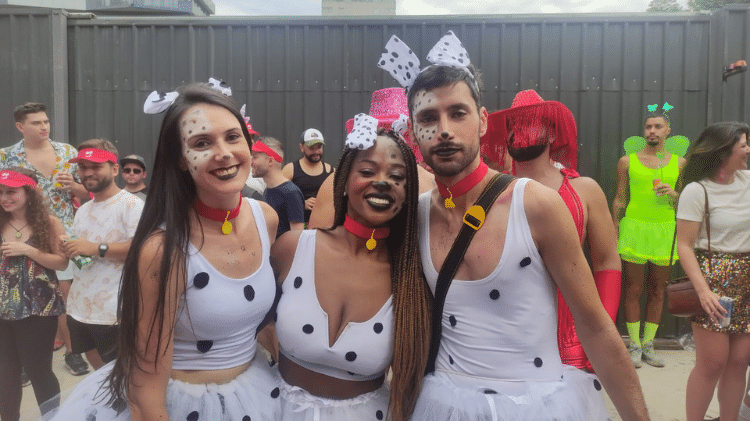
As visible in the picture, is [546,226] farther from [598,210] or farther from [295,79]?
[295,79]

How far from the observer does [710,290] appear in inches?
131

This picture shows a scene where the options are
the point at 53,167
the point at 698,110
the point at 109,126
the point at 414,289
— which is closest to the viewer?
the point at 414,289

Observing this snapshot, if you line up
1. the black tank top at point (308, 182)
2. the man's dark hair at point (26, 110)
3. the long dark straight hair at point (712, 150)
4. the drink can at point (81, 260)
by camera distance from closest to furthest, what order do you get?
the long dark straight hair at point (712, 150) < the drink can at point (81, 260) < the man's dark hair at point (26, 110) < the black tank top at point (308, 182)

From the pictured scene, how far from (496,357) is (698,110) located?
15.6 ft

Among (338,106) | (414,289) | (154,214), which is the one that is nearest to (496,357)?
(414,289)

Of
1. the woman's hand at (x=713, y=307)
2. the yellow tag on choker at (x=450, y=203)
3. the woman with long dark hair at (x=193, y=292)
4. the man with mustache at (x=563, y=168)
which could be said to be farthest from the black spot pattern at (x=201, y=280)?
the woman's hand at (x=713, y=307)

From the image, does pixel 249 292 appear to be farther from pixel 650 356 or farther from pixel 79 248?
pixel 650 356

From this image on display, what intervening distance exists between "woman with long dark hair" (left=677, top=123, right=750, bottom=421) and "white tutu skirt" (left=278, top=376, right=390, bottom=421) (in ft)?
7.73

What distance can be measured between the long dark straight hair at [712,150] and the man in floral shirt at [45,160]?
15.2 ft

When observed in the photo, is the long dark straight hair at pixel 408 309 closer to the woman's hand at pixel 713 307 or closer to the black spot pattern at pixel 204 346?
the black spot pattern at pixel 204 346

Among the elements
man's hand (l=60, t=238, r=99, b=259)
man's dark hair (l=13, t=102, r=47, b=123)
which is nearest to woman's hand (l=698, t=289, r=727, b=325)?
man's hand (l=60, t=238, r=99, b=259)

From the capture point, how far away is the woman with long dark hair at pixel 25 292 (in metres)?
3.40

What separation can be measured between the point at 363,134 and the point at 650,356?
421cm

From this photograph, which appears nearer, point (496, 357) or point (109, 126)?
point (496, 357)
